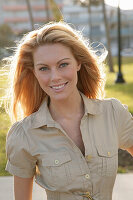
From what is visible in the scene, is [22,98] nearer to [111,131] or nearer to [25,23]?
[111,131]

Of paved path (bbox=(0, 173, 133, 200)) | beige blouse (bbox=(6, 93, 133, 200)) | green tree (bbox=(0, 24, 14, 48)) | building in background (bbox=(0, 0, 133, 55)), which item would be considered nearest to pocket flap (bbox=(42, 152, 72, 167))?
beige blouse (bbox=(6, 93, 133, 200))

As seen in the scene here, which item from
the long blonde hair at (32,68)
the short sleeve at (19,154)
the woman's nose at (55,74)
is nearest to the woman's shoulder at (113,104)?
the long blonde hair at (32,68)

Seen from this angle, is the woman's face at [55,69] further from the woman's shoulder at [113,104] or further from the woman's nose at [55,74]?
the woman's shoulder at [113,104]

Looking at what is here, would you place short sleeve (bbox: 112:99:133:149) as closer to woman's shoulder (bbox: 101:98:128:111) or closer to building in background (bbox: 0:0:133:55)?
woman's shoulder (bbox: 101:98:128:111)

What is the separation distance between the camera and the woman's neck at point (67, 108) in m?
2.34

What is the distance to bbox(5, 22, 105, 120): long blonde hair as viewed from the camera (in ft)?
7.26

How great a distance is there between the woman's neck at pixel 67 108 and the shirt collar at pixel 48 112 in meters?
0.04

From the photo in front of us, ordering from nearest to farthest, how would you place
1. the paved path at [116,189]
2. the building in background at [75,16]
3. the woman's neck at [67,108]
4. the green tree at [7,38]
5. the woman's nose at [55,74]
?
the woman's nose at [55,74]
the woman's neck at [67,108]
the paved path at [116,189]
the green tree at [7,38]
the building in background at [75,16]

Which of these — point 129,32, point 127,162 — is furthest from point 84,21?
point 127,162

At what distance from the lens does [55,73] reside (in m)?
2.15

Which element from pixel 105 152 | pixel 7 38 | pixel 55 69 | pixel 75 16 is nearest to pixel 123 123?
pixel 105 152

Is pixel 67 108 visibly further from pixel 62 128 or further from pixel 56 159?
pixel 56 159

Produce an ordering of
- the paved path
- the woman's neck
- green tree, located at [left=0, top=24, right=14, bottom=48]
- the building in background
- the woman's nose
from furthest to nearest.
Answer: the building in background
green tree, located at [left=0, top=24, right=14, bottom=48]
the paved path
the woman's neck
the woman's nose

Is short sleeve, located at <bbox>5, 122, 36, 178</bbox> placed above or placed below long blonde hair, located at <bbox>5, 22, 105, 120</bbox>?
below
